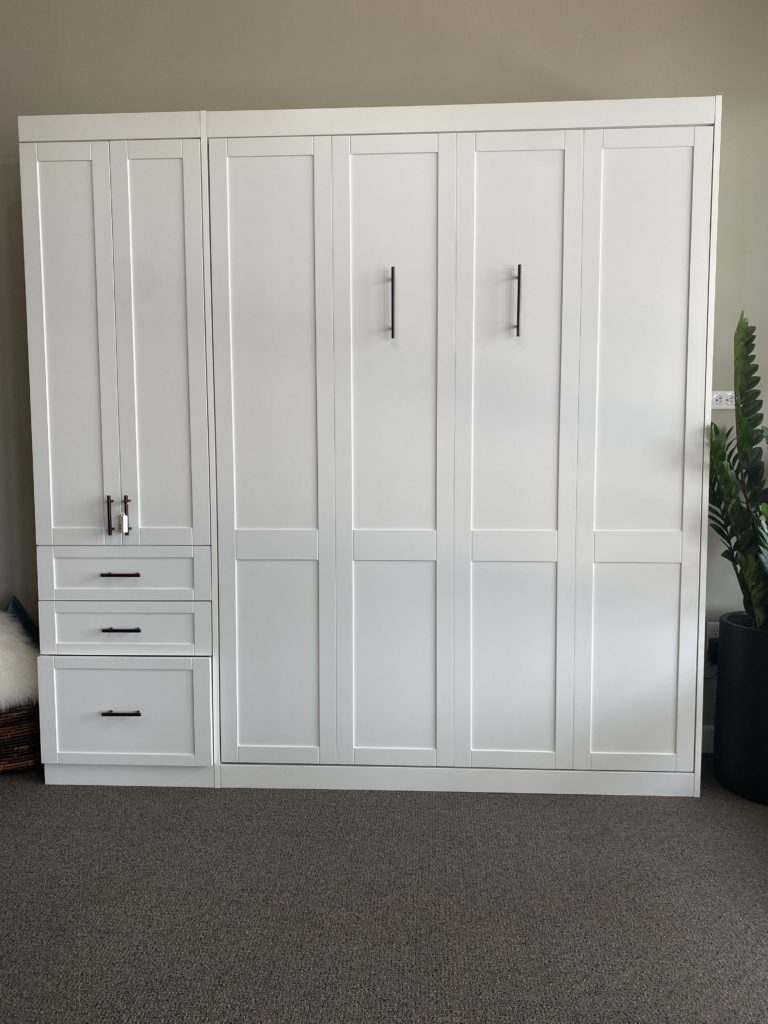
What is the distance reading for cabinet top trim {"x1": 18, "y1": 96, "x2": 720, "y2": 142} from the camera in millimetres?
2434

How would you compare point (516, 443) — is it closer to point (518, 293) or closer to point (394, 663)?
point (518, 293)

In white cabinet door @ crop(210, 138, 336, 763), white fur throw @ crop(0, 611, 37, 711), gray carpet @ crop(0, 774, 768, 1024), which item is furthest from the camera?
white fur throw @ crop(0, 611, 37, 711)

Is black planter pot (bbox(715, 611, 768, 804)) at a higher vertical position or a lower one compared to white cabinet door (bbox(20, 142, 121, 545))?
lower

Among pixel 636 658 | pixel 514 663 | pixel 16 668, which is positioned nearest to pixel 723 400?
pixel 636 658

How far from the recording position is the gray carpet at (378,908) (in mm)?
1673

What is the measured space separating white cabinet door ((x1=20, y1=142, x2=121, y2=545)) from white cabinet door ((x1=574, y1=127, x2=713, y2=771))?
1616mm

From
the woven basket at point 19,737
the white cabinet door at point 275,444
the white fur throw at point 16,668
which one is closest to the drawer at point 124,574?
the white cabinet door at point 275,444

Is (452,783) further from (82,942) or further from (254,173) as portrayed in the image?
(254,173)

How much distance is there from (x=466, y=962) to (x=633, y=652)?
3.91 feet

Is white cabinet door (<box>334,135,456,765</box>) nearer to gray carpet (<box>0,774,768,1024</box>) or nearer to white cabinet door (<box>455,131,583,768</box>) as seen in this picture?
white cabinet door (<box>455,131,583,768</box>)

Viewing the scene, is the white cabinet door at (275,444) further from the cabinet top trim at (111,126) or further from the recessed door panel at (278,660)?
the cabinet top trim at (111,126)

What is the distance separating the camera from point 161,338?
2.61 m

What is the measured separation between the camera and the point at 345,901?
6.66 feet

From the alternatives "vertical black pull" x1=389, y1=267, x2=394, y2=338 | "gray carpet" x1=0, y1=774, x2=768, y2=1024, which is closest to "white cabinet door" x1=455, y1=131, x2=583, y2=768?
"vertical black pull" x1=389, y1=267, x2=394, y2=338
